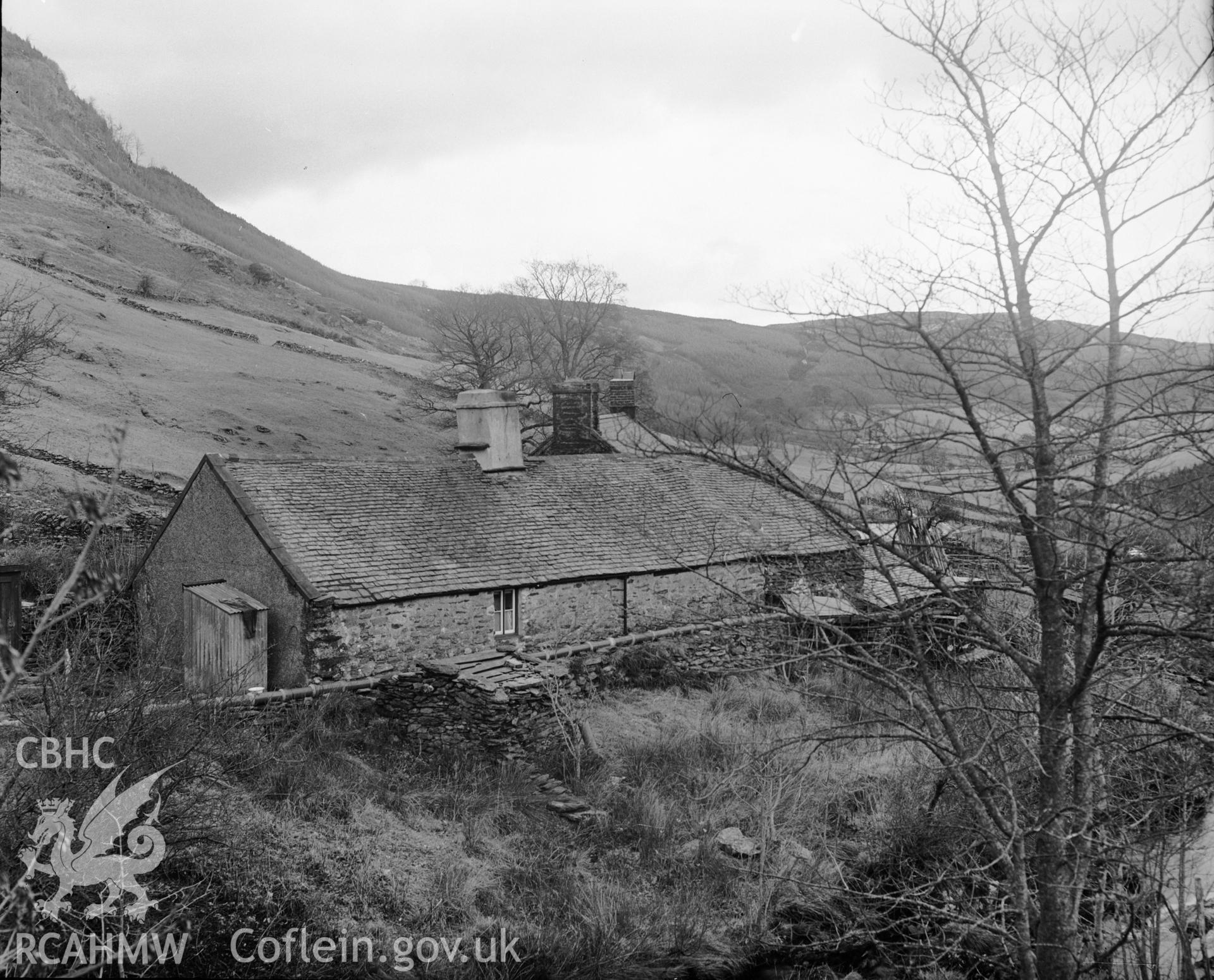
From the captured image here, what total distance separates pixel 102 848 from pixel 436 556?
9758 millimetres

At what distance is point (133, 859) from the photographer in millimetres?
7090

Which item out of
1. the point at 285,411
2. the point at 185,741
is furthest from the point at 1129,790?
the point at 285,411

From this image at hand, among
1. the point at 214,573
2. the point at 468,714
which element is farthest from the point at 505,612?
the point at 214,573

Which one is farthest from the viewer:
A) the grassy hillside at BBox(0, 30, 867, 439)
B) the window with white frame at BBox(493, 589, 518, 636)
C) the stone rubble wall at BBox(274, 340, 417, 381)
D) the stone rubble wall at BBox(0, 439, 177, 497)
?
the grassy hillside at BBox(0, 30, 867, 439)

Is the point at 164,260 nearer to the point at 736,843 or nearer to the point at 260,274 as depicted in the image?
the point at 260,274

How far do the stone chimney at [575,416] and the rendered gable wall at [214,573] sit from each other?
893 centimetres

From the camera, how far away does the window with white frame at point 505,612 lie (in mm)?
16484

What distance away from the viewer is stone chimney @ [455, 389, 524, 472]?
2000 cm

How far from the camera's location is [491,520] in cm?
1816

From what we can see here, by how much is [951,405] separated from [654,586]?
1255 cm

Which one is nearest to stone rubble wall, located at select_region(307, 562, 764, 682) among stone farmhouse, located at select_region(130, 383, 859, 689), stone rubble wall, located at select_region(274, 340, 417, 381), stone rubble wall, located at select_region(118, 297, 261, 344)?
stone farmhouse, located at select_region(130, 383, 859, 689)

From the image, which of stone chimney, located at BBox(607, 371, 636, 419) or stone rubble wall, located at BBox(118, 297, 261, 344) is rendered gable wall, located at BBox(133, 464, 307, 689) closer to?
stone chimney, located at BBox(607, 371, 636, 419)

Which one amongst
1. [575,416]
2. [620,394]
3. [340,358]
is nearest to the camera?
[575,416]
